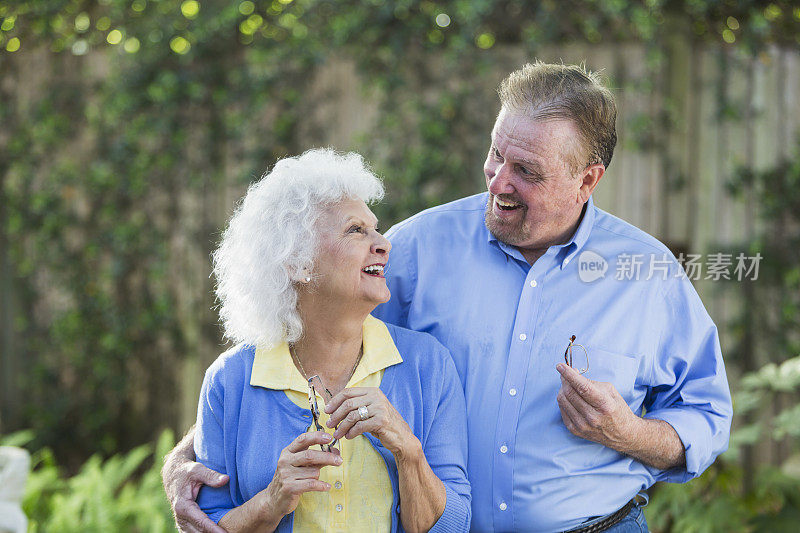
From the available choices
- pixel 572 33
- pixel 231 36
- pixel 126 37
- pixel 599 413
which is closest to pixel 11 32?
pixel 126 37

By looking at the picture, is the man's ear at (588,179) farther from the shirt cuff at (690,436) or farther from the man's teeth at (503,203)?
the shirt cuff at (690,436)

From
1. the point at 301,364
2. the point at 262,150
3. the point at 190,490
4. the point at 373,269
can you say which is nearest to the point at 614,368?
the point at 373,269

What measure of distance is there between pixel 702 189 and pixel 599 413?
8.67 ft

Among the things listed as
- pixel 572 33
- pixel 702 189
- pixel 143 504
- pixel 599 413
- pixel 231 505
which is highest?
pixel 572 33

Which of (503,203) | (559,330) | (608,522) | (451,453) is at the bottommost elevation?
(608,522)

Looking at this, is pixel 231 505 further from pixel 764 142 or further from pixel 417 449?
pixel 764 142

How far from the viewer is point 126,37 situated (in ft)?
14.9

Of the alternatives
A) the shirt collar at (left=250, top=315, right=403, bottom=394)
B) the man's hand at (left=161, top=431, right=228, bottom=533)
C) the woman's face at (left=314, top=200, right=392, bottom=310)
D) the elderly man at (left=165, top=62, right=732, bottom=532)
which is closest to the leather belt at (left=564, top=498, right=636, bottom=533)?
the elderly man at (left=165, top=62, right=732, bottom=532)

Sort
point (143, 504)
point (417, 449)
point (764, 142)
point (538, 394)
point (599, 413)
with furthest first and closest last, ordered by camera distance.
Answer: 1. point (764, 142)
2. point (143, 504)
3. point (538, 394)
4. point (599, 413)
5. point (417, 449)

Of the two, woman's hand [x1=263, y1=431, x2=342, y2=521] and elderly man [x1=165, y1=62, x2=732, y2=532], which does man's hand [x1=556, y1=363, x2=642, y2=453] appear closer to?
elderly man [x1=165, y1=62, x2=732, y2=532]

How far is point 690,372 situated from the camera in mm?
2242

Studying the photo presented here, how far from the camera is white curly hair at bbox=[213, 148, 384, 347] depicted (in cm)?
202

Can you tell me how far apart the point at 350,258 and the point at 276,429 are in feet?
1.43

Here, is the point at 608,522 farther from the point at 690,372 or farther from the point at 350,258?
the point at 350,258
